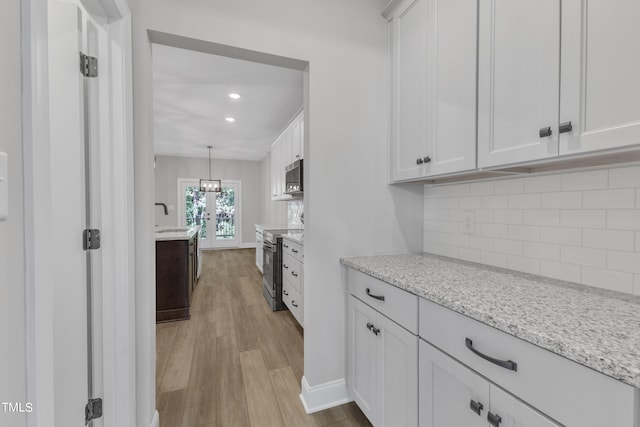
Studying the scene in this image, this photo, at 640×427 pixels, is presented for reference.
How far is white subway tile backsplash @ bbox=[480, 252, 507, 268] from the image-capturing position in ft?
4.78

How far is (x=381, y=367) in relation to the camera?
1.37m

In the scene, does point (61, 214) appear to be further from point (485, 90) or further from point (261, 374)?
point (485, 90)

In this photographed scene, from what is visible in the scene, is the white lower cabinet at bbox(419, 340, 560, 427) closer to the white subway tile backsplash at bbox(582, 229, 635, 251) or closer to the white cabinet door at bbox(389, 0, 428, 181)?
the white subway tile backsplash at bbox(582, 229, 635, 251)

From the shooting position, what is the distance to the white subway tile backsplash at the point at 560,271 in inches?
45.9

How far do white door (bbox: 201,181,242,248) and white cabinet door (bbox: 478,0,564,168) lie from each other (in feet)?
25.6

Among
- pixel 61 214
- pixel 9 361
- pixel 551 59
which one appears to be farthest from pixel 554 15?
pixel 61 214

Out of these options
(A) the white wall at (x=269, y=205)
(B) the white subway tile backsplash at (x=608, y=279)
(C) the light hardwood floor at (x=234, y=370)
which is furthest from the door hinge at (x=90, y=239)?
(A) the white wall at (x=269, y=205)

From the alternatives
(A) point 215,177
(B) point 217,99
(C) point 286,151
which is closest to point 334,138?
(B) point 217,99

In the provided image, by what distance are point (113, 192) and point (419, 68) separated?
67.5 inches

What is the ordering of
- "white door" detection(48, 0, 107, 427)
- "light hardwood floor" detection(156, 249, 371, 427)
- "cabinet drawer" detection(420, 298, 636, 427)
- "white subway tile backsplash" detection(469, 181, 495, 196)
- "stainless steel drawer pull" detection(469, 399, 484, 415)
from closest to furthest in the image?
1. "cabinet drawer" detection(420, 298, 636, 427)
2. "stainless steel drawer pull" detection(469, 399, 484, 415)
3. "white door" detection(48, 0, 107, 427)
4. "white subway tile backsplash" detection(469, 181, 495, 196)
5. "light hardwood floor" detection(156, 249, 371, 427)

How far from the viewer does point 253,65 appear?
2770mm

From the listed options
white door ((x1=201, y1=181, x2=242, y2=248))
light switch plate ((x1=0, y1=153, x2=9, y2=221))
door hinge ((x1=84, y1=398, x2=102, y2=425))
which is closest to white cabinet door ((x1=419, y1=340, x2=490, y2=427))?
light switch plate ((x1=0, y1=153, x2=9, y2=221))

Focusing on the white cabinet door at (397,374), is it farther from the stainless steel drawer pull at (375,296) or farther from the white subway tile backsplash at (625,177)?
the white subway tile backsplash at (625,177)

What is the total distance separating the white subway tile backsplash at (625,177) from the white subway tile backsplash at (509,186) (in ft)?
1.09
